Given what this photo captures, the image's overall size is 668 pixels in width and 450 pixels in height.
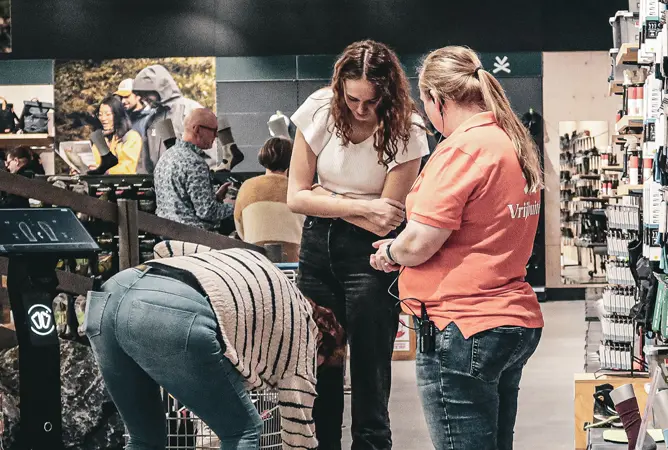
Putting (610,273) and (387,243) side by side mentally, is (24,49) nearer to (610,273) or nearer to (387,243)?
(610,273)

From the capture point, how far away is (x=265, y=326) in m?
2.69

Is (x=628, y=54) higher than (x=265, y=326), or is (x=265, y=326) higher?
(x=628, y=54)

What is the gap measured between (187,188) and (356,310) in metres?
2.60

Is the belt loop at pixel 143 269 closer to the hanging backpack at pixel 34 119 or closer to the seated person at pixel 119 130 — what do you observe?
the hanging backpack at pixel 34 119

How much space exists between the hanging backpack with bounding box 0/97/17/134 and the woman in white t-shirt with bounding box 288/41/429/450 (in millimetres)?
7754

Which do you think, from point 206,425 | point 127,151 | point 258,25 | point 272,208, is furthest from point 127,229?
point 258,25

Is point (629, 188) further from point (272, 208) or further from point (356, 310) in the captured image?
point (356, 310)

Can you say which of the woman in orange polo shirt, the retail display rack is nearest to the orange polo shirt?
the woman in orange polo shirt

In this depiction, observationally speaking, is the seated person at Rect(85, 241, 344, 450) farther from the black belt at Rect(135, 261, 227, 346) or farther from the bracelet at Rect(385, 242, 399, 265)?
the bracelet at Rect(385, 242, 399, 265)

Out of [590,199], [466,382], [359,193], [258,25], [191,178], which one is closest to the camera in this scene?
[466,382]

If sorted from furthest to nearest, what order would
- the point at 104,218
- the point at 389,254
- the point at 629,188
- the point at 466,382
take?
the point at 629,188, the point at 104,218, the point at 389,254, the point at 466,382

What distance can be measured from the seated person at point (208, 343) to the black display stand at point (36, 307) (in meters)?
0.15

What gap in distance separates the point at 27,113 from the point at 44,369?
8757 millimetres

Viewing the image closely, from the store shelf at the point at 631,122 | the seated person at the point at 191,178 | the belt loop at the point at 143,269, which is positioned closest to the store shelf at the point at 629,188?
the store shelf at the point at 631,122
